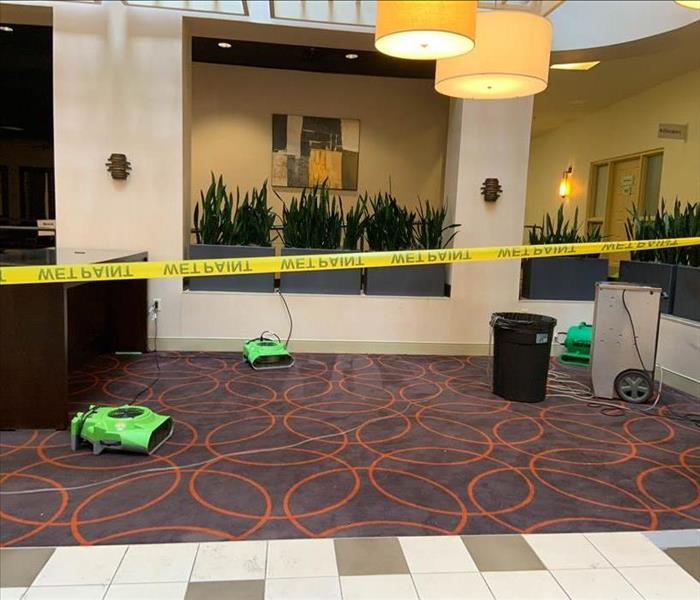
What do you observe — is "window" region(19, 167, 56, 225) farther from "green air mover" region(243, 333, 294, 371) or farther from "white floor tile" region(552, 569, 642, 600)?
"white floor tile" region(552, 569, 642, 600)

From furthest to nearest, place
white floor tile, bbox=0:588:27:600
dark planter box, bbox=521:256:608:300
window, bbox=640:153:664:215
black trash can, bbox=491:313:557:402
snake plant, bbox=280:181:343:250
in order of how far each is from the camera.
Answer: window, bbox=640:153:664:215 < dark planter box, bbox=521:256:608:300 < snake plant, bbox=280:181:343:250 < black trash can, bbox=491:313:557:402 < white floor tile, bbox=0:588:27:600

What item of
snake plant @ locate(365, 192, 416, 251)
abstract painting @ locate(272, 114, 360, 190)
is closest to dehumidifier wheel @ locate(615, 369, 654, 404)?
snake plant @ locate(365, 192, 416, 251)

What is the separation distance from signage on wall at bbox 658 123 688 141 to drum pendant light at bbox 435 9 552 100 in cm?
456

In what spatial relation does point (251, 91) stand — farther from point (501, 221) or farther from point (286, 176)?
point (501, 221)

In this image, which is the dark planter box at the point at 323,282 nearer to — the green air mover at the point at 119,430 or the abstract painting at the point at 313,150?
the green air mover at the point at 119,430

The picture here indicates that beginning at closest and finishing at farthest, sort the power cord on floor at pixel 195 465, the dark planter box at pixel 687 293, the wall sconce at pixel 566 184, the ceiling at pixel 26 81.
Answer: the power cord on floor at pixel 195 465 < the dark planter box at pixel 687 293 < the ceiling at pixel 26 81 < the wall sconce at pixel 566 184

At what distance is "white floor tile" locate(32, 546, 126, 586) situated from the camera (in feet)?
5.19

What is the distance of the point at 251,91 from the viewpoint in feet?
20.8

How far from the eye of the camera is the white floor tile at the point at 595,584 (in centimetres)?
158

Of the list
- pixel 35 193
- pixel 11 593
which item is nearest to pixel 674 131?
pixel 11 593

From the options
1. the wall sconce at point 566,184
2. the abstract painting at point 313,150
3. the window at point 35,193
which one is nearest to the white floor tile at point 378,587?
the abstract painting at point 313,150

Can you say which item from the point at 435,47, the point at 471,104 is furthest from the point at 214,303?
the point at 435,47

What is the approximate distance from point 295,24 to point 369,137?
2.55m

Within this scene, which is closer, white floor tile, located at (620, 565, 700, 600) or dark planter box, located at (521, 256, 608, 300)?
white floor tile, located at (620, 565, 700, 600)
